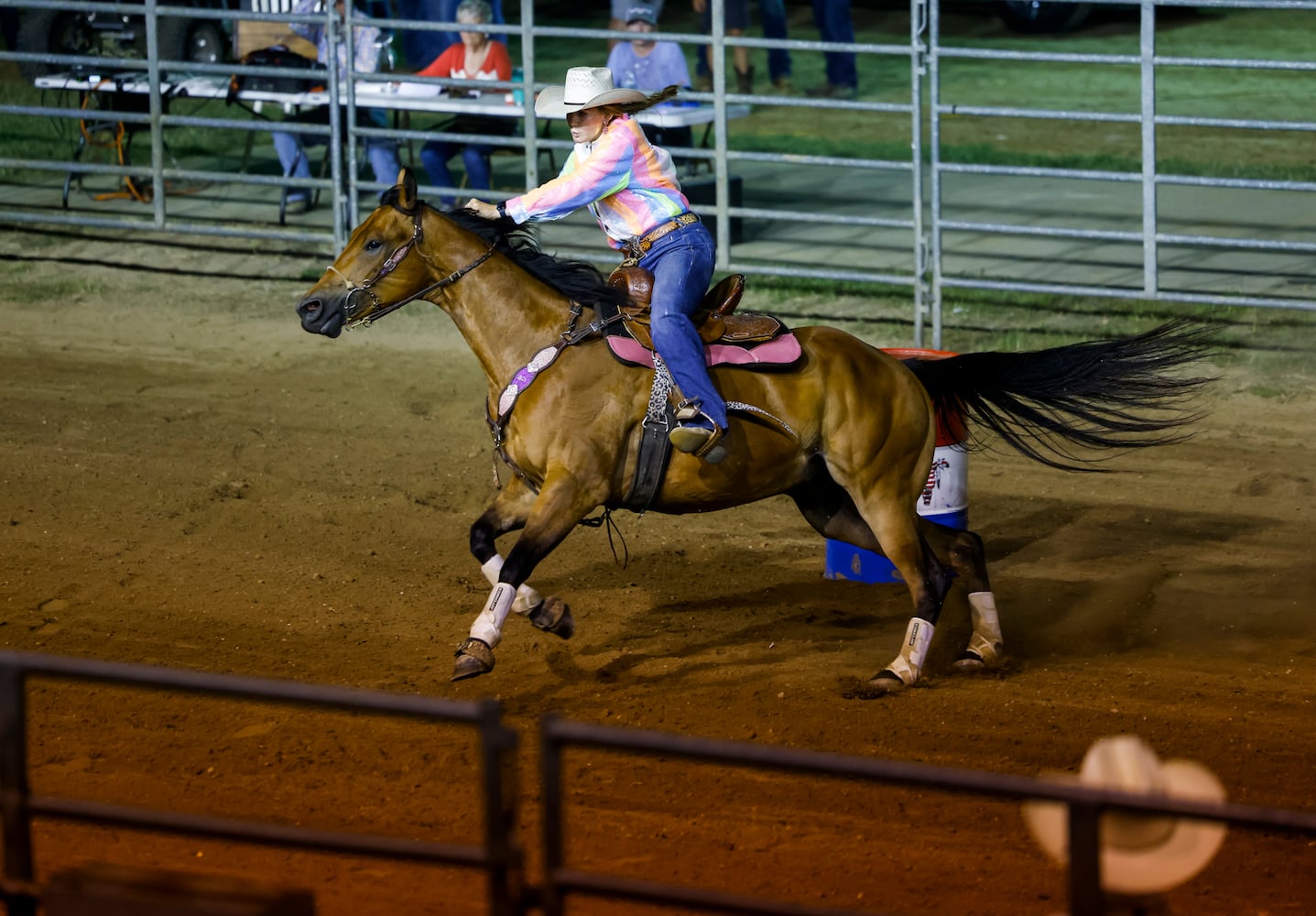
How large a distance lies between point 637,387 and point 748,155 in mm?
5665

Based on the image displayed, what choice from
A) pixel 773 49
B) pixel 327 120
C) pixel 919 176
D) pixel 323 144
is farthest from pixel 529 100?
pixel 773 49

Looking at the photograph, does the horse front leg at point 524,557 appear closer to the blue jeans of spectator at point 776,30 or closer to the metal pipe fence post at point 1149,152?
the metal pipe fence post at point 1149,152

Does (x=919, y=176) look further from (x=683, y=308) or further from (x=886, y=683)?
(x=886, y=683)

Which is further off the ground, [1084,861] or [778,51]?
[778,51]

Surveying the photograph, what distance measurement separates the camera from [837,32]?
1759 centimetres

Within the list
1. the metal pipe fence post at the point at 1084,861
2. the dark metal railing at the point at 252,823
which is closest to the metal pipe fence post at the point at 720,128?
the dark metal railing at the point at 252,823

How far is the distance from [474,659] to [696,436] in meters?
1.20

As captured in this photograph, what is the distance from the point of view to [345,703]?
3.49 meters

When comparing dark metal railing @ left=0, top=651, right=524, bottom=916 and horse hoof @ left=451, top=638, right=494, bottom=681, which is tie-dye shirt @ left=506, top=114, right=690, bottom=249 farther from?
dark metal railing @ left=0, top=651, right=524, bottom=916

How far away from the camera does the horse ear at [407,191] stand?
652cm

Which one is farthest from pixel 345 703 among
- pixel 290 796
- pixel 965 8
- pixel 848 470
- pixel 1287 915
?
pixel 965 8

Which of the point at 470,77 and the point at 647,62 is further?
the point at 470,77

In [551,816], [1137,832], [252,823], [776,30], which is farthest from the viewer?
[776,30]

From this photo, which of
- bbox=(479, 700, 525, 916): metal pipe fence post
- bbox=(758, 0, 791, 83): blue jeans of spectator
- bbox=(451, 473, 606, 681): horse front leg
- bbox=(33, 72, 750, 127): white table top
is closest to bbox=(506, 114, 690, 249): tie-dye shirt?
bbox=(451, 473, 606, 681): horse front leg
